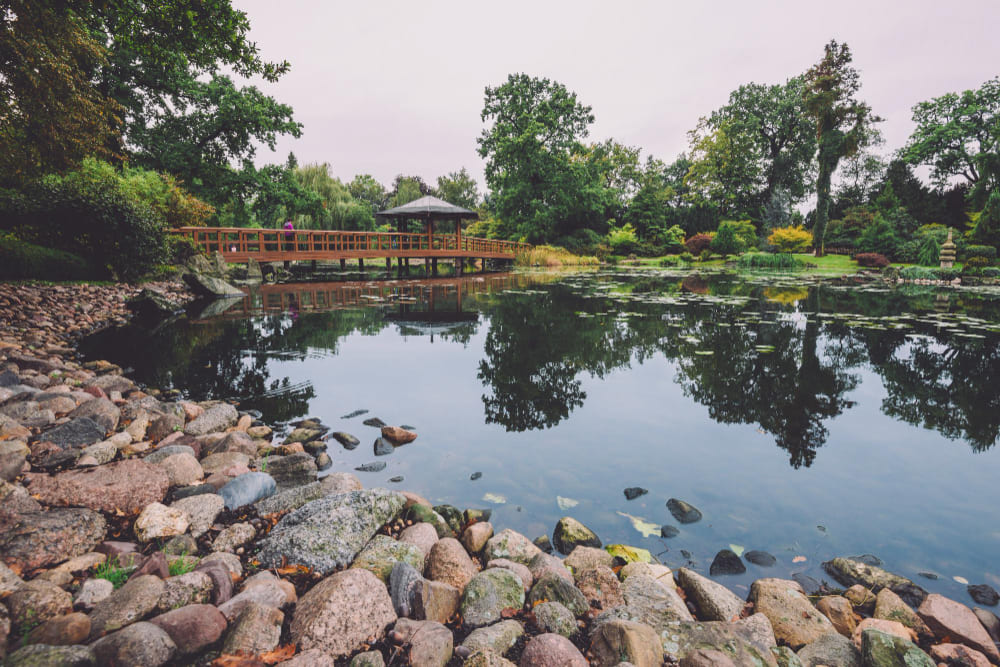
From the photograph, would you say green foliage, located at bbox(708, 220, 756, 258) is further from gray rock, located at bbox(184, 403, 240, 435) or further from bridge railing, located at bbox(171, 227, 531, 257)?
gray rock, located at bbox(184, 403, 240, 435)

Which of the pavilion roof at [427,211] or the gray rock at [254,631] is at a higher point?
the pavilion roof at [427,211]

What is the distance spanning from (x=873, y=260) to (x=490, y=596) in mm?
27179

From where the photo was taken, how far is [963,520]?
2129 millimetres

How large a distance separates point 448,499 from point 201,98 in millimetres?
22331

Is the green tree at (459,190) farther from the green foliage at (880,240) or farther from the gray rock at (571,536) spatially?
the gray rock at (571,536)

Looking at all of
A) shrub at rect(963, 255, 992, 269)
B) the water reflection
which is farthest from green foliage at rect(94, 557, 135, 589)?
shrub at rect(963, 255, 992, 269)

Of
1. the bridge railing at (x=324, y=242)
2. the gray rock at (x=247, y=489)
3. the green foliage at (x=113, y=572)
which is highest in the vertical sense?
the bridge railing at (x=324, y=242)

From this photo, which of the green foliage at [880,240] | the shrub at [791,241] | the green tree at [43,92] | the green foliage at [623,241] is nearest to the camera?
the green tree at [43,92]

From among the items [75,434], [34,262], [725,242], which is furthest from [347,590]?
[725,242]

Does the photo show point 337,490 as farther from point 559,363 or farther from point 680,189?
point 680,189

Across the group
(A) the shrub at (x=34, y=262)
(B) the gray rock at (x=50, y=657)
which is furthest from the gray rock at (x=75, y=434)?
(A) the shrub at (x=34, y=262)

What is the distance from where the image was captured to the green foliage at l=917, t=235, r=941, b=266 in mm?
19344

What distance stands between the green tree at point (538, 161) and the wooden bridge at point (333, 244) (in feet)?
11.2

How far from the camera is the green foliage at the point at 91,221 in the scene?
30.3 feet
